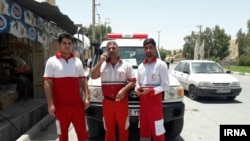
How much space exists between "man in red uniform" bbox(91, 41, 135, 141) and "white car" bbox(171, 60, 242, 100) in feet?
22.7

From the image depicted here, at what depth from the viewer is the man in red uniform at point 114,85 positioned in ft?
15.5

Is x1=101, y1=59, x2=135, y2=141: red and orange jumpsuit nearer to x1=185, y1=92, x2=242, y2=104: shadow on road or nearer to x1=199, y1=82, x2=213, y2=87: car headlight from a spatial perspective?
x1=199, y1=82, x2=213, y2=87: car headlight

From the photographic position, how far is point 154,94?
4.73 metres

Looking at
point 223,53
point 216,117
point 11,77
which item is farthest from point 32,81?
point 223,53

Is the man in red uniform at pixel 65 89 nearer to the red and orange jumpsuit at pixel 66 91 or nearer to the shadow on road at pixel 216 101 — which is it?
the red and orange jumpsuit at pixel 66 91

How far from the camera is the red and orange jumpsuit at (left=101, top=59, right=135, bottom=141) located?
474 centimetres

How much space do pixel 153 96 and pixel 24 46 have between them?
677 cm

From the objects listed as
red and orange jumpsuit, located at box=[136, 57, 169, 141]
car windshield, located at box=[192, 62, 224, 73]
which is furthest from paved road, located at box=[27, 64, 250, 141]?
red and orange jumpsuit, located at box=[136, 57, 169, 141]

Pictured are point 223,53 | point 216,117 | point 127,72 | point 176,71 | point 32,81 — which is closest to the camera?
point 127,72

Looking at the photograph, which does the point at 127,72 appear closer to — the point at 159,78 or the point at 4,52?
the point at 159,78

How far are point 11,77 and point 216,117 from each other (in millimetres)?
6041

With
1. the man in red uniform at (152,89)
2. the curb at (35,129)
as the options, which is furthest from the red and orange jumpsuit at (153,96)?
the curb at (35,129)

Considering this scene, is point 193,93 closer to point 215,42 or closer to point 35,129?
point 35,129

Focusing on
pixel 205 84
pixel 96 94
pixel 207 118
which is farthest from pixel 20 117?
pixel 205 84
